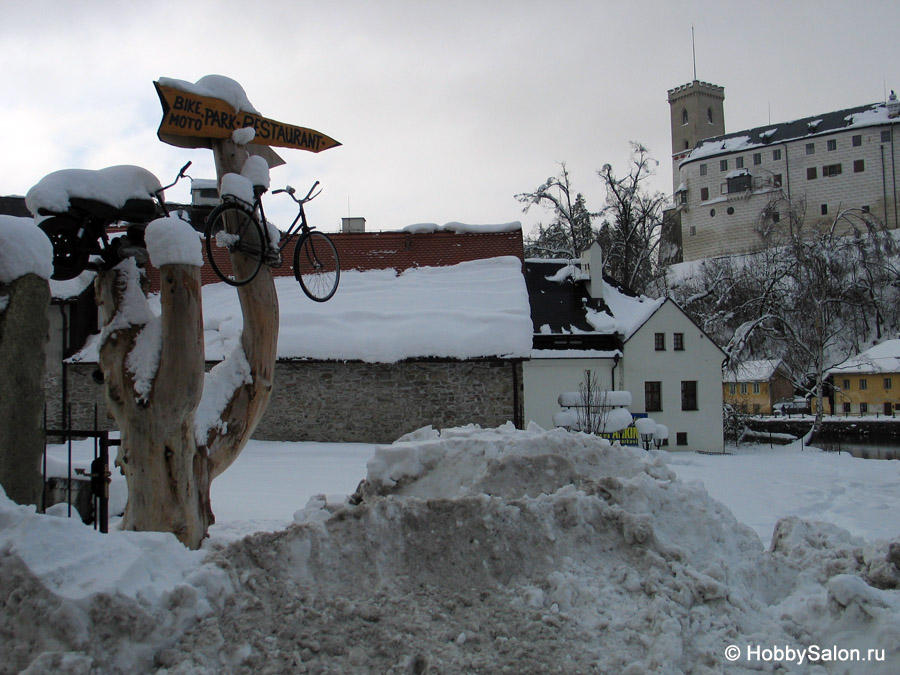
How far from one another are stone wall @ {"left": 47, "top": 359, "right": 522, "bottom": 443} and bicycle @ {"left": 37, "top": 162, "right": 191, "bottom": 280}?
1206 cm

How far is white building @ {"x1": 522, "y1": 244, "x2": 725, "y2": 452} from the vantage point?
23.5 meters

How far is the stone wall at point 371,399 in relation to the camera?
1720 centimetres

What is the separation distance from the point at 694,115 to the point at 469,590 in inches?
3639

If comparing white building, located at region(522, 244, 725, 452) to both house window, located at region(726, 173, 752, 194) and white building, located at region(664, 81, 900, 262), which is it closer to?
white building, located at region(664, 81, 900, 262)

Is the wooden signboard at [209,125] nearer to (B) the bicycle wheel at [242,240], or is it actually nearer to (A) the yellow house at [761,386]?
(B) the bicycle wheel at [242,240]

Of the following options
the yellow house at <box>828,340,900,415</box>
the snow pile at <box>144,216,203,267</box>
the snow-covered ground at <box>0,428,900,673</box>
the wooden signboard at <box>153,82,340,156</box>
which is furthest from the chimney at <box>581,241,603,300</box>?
the yellow house at <box>828,340,900,415</box>

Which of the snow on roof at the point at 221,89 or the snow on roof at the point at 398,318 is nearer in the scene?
the snow on roof at the point at 221,89

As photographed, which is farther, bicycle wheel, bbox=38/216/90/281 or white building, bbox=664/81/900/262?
white building, bbox=664/81/900/262

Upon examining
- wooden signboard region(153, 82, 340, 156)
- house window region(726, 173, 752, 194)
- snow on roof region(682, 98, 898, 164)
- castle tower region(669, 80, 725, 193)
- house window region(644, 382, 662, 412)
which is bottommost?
house window region(644, 382, 662, 412)

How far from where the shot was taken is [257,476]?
1069cm

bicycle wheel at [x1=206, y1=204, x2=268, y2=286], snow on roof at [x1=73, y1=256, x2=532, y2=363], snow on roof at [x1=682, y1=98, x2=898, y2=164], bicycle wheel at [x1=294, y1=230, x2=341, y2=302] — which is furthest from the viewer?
snow on roof at [x1=682, y1=98, x2=898, y2=164]

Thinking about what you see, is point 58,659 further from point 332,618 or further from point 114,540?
point 332,618

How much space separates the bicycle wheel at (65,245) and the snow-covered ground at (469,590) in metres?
2.02

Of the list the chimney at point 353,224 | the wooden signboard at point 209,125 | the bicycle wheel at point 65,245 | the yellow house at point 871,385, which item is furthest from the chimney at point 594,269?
the yellow house at point 871,385
